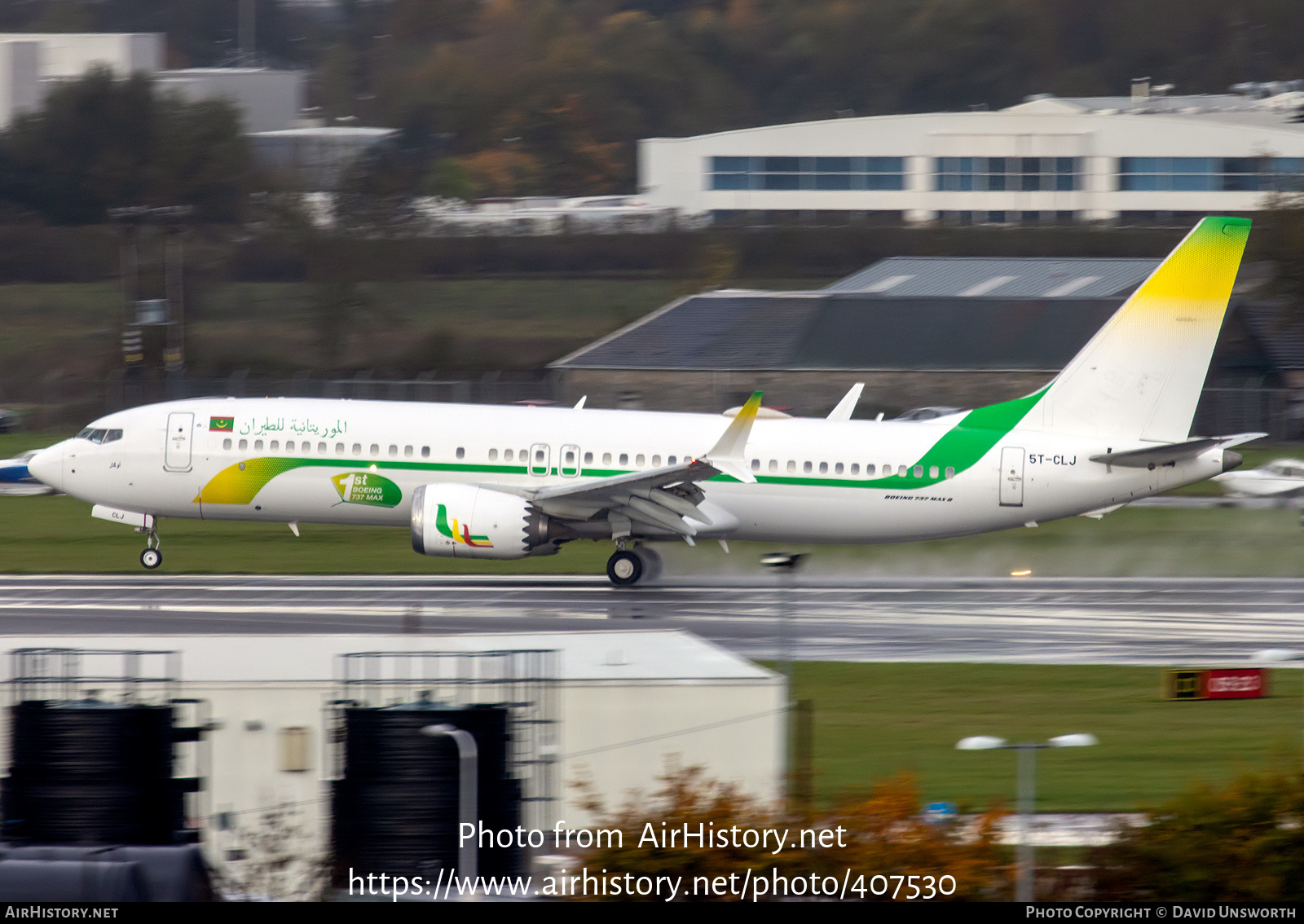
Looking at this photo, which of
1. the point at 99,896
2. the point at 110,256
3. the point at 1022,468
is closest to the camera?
the point at 99,896

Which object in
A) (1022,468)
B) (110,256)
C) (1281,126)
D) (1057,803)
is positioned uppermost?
(1281,126)

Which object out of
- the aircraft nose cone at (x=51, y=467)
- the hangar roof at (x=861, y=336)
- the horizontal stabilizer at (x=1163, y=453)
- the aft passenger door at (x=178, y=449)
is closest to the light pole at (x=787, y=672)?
the horizontal stabilizer at (x=1163, y=453)

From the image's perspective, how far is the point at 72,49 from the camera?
360 feet

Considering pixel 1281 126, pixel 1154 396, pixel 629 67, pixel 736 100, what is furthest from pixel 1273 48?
pixel 1154 396

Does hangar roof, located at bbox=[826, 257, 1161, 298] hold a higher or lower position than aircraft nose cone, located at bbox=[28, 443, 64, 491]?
higher

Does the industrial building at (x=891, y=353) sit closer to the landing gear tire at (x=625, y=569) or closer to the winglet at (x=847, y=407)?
the winglet at (x=847, y=407)

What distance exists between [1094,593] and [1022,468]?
290 cm

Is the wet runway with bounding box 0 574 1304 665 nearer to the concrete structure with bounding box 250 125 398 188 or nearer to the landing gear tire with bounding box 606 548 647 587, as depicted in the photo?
the landing gear tire with bounding box 606 548 647 587

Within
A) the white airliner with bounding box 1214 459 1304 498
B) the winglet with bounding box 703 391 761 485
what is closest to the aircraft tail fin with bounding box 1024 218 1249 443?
the winglet with bounding box 703 391 761 485

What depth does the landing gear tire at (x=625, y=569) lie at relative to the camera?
106 ft

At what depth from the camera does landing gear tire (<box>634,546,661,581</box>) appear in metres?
32.8

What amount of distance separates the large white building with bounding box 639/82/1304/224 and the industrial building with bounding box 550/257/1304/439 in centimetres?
2816

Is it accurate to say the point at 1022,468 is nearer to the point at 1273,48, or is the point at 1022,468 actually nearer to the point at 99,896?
the point at 99,896

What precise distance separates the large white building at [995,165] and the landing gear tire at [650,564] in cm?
6443
